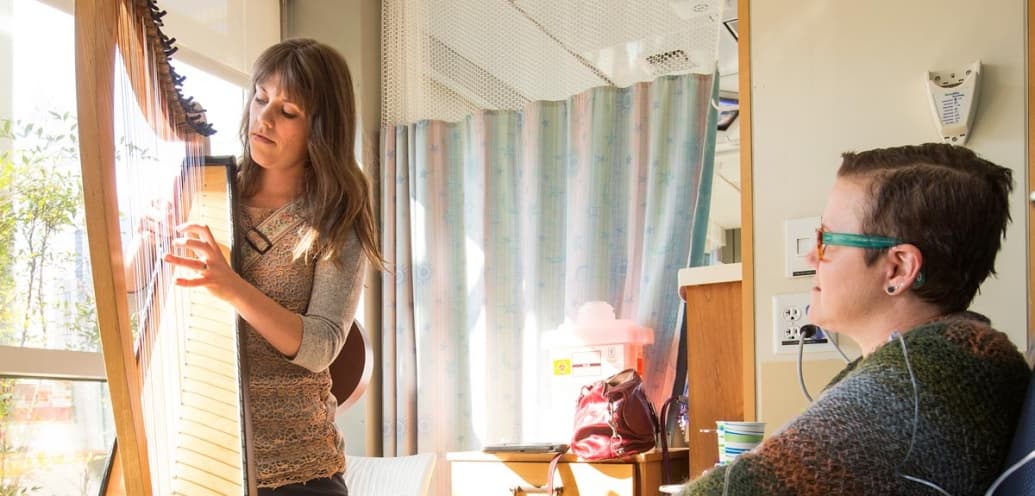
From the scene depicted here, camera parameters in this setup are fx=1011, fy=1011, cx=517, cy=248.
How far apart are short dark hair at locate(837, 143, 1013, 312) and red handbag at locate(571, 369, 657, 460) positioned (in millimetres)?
1773

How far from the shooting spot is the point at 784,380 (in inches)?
84.7

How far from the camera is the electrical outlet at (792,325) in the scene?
212cm

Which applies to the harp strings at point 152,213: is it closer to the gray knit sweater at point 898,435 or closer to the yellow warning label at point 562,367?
the gray knit sweater at point 898,435

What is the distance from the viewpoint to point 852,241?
1.24 meters

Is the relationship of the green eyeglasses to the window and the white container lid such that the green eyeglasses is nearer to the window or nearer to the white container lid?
the window

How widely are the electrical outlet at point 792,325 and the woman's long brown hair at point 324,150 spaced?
965 millimetres

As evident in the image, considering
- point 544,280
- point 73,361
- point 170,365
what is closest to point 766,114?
point 170,365

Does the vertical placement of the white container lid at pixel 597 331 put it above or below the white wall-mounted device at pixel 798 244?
below

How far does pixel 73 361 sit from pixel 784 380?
6.16ft

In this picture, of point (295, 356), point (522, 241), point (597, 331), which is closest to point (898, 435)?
point (295, 356)

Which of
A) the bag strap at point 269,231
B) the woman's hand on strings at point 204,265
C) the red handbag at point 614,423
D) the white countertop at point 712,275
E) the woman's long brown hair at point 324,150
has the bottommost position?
the red handbag at point 614,423

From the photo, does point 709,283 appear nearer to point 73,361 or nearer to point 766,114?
point 766,114

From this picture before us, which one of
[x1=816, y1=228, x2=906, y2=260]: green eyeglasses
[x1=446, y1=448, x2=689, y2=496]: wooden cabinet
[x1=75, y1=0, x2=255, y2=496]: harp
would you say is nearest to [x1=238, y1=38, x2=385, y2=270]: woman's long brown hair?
[x1=75, y1=0, x2=255, y2=496]: harp

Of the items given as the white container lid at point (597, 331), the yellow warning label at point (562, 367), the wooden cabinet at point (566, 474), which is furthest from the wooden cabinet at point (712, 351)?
the yellow warning label at point (562, 367)
